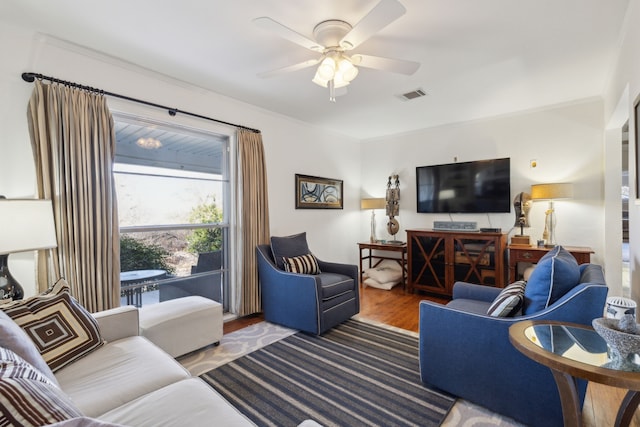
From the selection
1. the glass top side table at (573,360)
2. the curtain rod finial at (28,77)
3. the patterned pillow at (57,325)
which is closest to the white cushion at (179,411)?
the patterned pillow at (57,325)

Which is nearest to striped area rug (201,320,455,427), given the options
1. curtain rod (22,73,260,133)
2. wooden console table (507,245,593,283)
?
wooden console table (507,245,593,283)

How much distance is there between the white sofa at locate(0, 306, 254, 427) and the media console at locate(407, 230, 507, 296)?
348 centimetres

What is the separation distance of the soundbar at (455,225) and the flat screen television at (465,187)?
0.19 meters

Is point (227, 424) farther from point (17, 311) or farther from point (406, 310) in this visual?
point (406, 310)

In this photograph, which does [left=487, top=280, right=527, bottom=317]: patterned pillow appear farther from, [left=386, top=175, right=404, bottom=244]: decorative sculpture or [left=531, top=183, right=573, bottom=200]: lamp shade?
[left=386, top=175, right=404, bottom=244]: decorative sculpture

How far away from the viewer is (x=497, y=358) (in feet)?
5.49

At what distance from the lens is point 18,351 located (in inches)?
41.4

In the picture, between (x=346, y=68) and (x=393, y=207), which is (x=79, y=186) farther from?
(x=393, y=207)

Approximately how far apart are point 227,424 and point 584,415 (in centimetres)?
202

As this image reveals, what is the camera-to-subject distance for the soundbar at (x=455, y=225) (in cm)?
406

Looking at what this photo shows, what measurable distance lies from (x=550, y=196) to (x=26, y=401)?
426 cm

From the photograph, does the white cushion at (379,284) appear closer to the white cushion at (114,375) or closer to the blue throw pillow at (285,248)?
the blue throw pillow at (285,248)

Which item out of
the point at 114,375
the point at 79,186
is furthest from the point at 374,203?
the point at 114,375

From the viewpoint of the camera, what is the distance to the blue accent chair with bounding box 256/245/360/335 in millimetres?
2795
